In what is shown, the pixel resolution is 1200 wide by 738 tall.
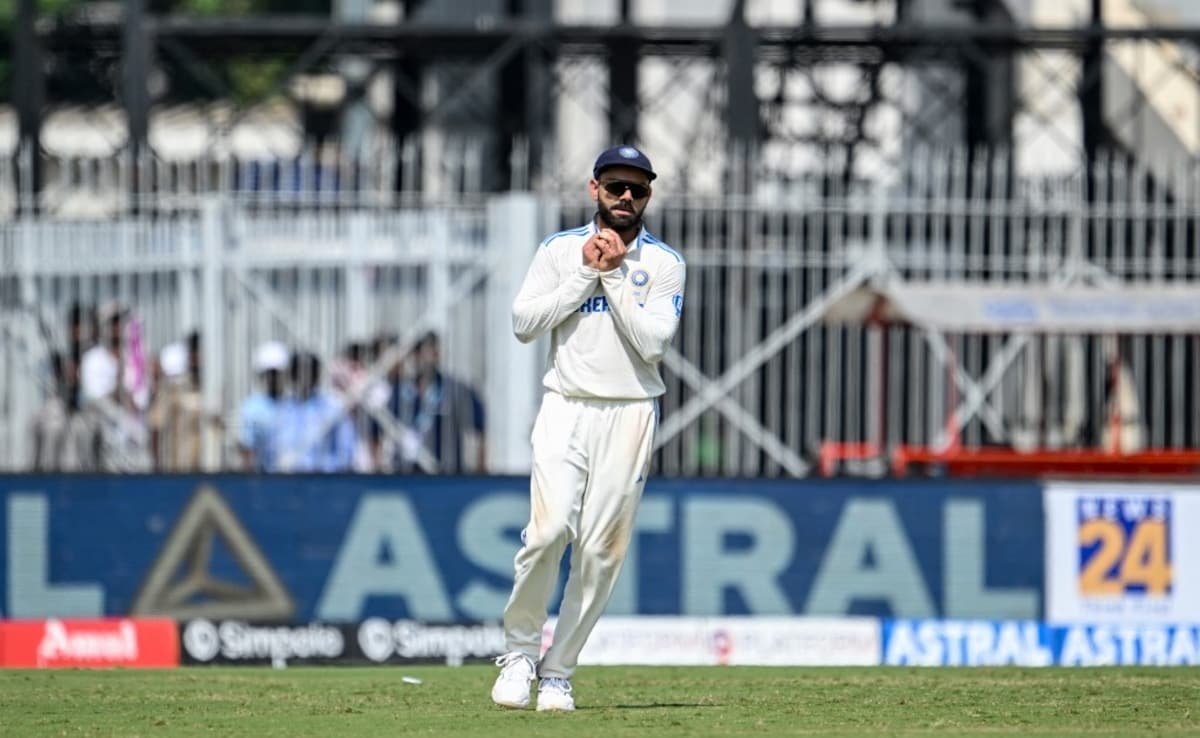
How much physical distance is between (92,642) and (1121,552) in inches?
251

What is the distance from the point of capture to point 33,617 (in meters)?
14.8

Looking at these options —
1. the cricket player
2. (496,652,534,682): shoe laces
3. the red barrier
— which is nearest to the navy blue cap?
the cricket player

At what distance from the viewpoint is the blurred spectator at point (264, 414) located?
54.2 ft

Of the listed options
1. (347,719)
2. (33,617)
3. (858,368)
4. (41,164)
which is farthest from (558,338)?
(41,164)

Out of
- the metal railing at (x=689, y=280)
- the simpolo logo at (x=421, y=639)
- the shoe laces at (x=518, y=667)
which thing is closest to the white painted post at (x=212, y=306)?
the metal railing at (x=689, y=280)

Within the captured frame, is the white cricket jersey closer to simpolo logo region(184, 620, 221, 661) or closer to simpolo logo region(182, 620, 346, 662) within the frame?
simpolo logo region(182, 620, 346, 662)

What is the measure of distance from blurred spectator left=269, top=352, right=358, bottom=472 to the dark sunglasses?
8342 millimetres

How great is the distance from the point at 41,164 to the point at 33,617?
7.88m

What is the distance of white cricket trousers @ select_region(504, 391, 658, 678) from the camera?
336 inches

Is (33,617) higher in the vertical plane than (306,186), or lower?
lower

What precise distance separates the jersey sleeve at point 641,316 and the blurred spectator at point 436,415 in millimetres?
8130

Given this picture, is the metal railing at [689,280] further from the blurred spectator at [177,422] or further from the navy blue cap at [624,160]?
the navy blue cap at [624,160]

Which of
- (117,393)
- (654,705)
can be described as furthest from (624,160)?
(117,393)

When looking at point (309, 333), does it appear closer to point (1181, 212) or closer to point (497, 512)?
point (497, 512)
